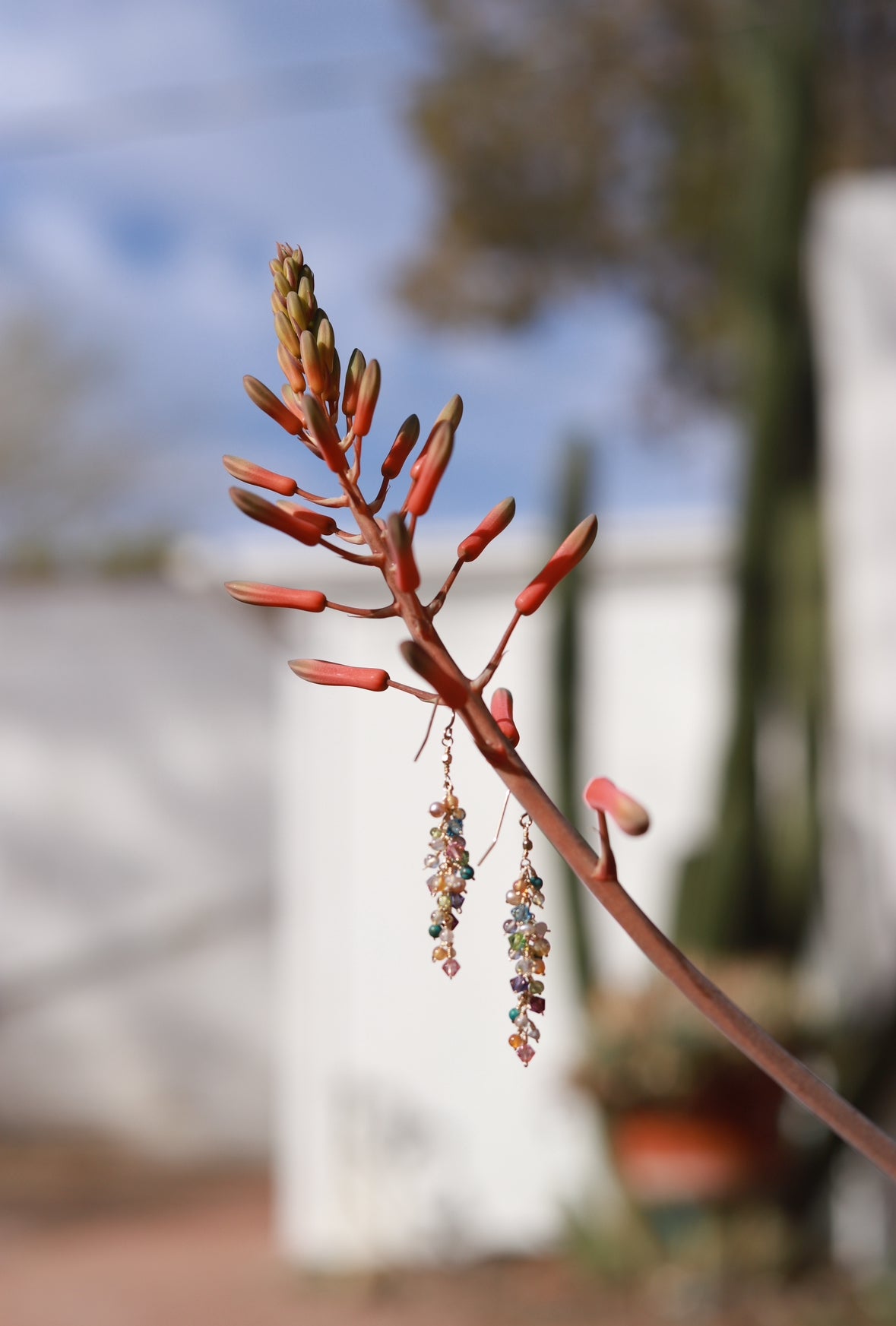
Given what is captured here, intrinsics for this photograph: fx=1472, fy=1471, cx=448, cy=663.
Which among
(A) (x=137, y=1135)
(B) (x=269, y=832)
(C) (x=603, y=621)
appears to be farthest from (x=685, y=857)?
(A) (x=137, y=1135)

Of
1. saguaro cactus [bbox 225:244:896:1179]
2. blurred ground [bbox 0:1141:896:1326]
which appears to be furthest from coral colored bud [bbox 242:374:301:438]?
blurred ground [bbox 0:1141:896:1326]

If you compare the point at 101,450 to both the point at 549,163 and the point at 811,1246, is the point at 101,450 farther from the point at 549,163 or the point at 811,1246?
the point at 811,1246

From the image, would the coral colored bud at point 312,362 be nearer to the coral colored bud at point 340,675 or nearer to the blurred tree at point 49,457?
the coral colored bud at point 340,675

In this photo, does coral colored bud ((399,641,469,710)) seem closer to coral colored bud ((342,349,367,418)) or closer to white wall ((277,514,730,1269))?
coral colored bud ((342,349,367,418))

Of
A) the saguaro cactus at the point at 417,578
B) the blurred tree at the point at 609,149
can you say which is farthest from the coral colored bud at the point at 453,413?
the blurred tree at the point at 609,149

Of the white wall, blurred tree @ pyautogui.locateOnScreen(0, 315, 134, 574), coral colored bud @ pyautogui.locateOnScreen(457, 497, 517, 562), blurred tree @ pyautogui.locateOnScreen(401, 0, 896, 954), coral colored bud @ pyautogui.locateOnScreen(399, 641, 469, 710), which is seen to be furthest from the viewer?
blurred tree @ pyautogui.locateOnScreen(0, 315, 134, 574)

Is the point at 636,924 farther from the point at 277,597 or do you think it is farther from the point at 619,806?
the point at 277,597
